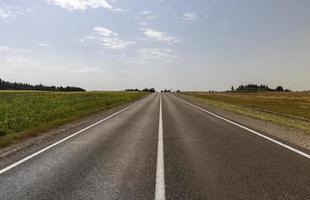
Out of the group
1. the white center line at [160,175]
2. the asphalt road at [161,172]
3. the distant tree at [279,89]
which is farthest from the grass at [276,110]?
the distant tree at [279,89]

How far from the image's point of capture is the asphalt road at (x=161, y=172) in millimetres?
5188

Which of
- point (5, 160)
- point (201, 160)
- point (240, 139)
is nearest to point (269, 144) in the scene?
point (240, 139)

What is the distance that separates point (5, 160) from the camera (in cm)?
805

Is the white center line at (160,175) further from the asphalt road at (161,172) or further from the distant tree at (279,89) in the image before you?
the distant tree at (279,89)

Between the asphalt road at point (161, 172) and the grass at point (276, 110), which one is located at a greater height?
the asphalt road at point (161, 172)

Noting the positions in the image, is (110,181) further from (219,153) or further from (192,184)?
(219,153)

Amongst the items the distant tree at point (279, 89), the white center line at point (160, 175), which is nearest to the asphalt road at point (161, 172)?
the white center line at point (160, 175)

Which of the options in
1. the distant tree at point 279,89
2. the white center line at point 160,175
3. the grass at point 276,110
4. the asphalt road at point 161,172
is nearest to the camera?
the white center line at point 160,175

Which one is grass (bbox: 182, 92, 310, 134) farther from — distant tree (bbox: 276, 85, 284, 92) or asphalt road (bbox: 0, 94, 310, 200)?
distant tree (bbox: 276, 85, 284, 92)

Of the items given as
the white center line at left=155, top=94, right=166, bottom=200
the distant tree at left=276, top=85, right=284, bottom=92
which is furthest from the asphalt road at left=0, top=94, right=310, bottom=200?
the distant tree at left=276, top=85, right=284, bottom=92

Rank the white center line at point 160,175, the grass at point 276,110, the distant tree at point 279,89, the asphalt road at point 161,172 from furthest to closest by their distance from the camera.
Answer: the distant tree at point 279,89, the grass at point 276,110, the asphalt road at point 161,172, the white center line at point 160,175

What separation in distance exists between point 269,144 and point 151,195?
6.04 metres

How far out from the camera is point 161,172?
6.50 meters

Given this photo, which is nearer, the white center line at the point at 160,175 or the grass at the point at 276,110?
the white center line at the point at 160,175
